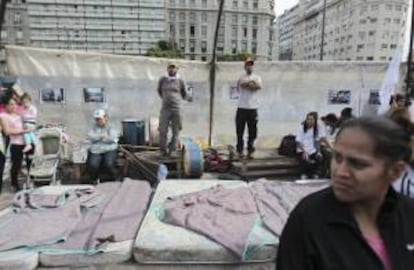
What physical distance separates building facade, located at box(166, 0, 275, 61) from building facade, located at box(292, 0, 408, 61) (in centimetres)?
1461

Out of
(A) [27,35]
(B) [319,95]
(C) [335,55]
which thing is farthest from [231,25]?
(B) [319,95]

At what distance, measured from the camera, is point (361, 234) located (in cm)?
138

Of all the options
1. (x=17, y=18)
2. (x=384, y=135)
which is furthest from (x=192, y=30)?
(x=384, y=135)

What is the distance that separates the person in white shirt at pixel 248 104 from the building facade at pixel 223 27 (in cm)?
9514

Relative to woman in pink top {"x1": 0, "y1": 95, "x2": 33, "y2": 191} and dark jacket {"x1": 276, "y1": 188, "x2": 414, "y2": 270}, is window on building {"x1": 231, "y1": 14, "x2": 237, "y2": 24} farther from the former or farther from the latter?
dark jacket {"x1": 276, "y1": 188, "x2": 414, "y2": 270}

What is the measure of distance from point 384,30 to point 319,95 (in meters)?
98.0

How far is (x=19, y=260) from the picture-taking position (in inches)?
133

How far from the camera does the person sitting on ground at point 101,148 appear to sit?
21.8ft

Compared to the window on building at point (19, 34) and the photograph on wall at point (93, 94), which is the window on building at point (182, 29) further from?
the photograph on wall at point (93, 94)

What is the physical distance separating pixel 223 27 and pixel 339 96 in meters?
95.6

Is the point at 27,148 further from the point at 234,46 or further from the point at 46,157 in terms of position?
the point at 234,46

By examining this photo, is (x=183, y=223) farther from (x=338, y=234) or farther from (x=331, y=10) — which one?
(x=331, y=10)

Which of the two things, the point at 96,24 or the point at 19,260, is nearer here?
the point at 19,260

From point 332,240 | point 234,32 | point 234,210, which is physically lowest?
point 234,210
